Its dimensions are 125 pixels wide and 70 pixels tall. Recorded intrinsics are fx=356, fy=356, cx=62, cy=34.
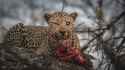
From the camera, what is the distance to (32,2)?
2.63 metres

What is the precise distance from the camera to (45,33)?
262cm

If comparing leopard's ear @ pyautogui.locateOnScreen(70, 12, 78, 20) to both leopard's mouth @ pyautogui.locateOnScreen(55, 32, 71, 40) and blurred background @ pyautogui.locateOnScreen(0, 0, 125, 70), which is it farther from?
leopard's mouth @ pyautogui.locateOnScreen(55, 32, 71, 40)

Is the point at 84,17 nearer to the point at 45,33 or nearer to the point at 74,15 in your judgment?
the point at 74,15

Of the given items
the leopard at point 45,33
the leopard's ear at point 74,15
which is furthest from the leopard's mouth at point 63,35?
the leopard's ear at point 74,15

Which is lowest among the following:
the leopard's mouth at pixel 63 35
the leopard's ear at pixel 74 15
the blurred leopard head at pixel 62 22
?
the leopard's mouth at pixel 63 35

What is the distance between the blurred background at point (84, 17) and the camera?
2596 mm

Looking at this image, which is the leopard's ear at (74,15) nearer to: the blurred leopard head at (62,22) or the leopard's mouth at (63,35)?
the blurred leopard head at (62,22)

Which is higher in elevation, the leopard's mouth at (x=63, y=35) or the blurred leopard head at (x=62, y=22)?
the blurred leopard head at (x=62, y=22)

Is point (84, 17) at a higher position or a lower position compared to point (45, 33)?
higher

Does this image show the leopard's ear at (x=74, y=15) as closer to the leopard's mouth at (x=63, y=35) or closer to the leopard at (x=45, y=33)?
the leopard at (x=45, y=33)

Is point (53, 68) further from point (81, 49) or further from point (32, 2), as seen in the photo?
point (32, 2)

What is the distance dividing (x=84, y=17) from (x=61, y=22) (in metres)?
A: 0.18

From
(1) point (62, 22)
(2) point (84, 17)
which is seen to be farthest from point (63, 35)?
(2) point (84, 17)

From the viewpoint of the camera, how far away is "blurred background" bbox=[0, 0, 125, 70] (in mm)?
2596
